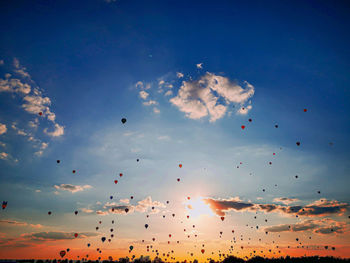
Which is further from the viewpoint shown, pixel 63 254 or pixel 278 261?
pixel 278 261

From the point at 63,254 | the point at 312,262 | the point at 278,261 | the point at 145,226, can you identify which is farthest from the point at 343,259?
the point at 63,254

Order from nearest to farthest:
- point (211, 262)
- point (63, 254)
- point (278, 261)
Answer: point (63, 254)
point (211, 262)
point (278, 261)

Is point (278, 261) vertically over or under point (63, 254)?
under

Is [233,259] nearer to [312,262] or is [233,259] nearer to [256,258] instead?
[256,258]

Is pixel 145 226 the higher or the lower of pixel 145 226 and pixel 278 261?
the higher

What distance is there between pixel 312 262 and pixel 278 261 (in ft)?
42.3

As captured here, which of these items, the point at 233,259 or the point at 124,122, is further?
the point at 233,259

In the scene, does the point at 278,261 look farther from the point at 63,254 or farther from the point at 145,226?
the point at 63,254

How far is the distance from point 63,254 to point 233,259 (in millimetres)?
70598

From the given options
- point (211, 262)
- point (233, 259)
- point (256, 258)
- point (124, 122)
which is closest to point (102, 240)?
point (124, 122)

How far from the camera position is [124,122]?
37.3 m

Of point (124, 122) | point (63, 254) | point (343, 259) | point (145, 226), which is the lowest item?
point (343, 259)

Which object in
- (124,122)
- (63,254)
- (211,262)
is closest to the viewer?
(124,122)

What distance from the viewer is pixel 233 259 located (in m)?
93.4
